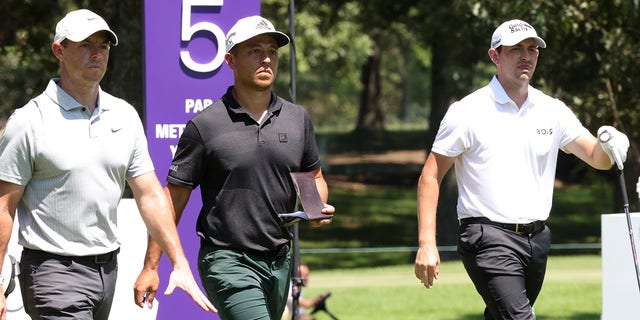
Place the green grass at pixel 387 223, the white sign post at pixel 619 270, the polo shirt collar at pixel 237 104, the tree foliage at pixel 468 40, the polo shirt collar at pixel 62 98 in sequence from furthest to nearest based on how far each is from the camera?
the green grass at pixel 387 223
the tree foliage at pixel 468 40
the white sign post at pixel 619 270
the polo shirt collar at pixel 237 104
the polo shirt collar at pixel 62 98

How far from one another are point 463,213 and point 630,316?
1.47 meters

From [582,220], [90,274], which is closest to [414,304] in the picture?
[90,274]

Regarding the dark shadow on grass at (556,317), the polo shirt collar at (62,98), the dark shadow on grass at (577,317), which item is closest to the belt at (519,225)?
the polo shirt collar at (62,98)

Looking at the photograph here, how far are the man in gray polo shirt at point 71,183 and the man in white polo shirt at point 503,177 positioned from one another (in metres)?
1.62

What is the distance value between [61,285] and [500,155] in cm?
246

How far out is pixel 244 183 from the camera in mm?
5875

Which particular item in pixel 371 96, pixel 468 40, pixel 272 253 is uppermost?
pixel 468 40

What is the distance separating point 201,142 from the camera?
19.5 ft

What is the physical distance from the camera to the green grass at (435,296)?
13.6 meters

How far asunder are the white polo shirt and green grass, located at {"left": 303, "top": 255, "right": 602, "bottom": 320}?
6650mm

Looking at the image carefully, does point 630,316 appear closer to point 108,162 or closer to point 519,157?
point 519,157

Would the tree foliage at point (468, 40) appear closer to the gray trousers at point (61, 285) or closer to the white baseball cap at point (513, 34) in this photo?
the white baseball cap at point (513, 34)

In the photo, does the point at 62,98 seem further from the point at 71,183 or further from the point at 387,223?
the point at 387,223

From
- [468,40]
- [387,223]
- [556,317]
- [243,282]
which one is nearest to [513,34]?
[243,282]
